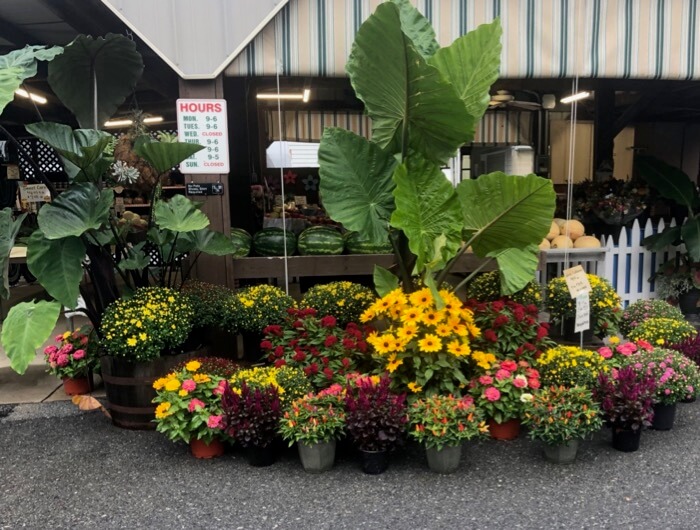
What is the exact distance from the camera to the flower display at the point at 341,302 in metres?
4.34

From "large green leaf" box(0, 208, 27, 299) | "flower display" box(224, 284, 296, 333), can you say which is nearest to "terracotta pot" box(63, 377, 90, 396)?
"large green leaf" box(0, 208, 27, 299)

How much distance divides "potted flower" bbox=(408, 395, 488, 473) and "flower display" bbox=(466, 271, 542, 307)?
1.48 metres

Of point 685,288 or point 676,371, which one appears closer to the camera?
point 676,371

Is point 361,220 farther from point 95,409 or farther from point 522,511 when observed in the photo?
point 95,409

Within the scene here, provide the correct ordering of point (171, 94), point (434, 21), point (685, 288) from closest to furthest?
1. point (434, 21)
2. point (685, 288)
3. point (171, 94)

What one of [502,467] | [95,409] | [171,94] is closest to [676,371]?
[502,467]

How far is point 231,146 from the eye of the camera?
673cm

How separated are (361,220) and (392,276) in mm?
454

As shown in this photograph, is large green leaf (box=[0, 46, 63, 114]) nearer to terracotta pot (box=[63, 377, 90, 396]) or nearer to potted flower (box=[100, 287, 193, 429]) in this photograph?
potted flower (box=[100, 287, 193, 429])

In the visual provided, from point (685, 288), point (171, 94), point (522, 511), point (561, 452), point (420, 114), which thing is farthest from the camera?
point (171, 94)

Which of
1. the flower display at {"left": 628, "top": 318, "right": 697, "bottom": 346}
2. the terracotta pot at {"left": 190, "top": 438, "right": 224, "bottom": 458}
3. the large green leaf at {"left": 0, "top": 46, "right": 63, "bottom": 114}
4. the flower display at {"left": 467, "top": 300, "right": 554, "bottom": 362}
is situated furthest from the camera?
the flower display at {"left": 628, "top": 318, "right": 697, "bottom": 346}

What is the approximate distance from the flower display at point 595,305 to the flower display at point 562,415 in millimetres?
1429

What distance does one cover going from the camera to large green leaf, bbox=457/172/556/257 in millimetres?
3264

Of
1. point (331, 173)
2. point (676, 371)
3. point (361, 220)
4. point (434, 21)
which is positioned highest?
point (434, 21)
